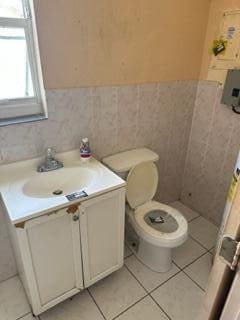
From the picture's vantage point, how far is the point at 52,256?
117 centimetres

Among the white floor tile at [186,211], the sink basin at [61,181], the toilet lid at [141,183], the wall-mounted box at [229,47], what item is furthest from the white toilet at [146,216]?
the wall-mounted box at [229,47]

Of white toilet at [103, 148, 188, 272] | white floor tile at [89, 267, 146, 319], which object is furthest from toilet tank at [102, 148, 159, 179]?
white floor tile at [89, 267, 146, 319]

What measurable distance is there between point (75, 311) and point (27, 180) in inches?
33.9

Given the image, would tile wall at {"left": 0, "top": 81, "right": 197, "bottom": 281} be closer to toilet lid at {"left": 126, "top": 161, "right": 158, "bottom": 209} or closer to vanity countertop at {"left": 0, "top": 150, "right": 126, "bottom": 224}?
vanity countertop at {"left": 0, "top": 150, "right": 126, "bottom": 224}

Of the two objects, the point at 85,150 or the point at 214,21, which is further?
the point at 214,21

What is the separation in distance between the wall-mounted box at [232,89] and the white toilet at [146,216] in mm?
676

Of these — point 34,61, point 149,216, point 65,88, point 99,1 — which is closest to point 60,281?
point 149,216

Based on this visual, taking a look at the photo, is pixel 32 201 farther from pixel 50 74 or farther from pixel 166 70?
pixel 166 70

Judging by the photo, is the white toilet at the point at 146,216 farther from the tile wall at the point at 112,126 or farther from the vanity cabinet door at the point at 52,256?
the vanity cabinet door at the point at 52,256

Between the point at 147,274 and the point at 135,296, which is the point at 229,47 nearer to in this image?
the point at 147,274

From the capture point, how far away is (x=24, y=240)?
104 cm

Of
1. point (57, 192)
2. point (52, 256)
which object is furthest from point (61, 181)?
point (52, 256)

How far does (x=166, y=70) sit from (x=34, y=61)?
3.13 feet

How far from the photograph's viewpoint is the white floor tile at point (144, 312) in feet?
4.49
